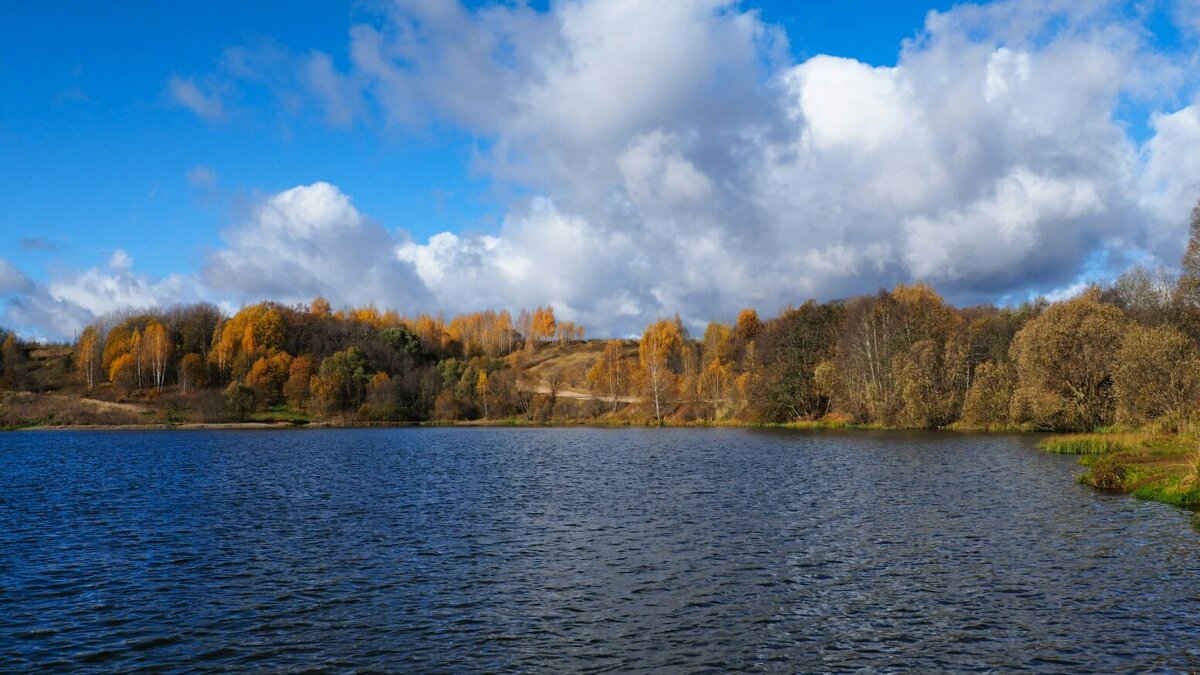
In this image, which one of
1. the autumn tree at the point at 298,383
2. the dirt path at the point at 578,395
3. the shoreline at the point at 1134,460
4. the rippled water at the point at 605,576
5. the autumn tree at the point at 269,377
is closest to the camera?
the rippled water at the point at 605,576

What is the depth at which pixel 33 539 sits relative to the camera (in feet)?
103

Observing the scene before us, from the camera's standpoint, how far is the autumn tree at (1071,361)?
76.4 metres

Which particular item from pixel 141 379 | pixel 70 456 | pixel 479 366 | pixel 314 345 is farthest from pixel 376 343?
pixel 70 456

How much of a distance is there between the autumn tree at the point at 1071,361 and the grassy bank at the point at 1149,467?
19888 mm

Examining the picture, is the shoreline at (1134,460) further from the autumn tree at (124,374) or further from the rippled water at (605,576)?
the autumn tree at (124,374)

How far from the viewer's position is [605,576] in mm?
24281

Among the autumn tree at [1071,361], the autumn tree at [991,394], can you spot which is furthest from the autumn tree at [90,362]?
the autumn tree at [1071,361]

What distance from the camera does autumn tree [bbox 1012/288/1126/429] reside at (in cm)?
7644

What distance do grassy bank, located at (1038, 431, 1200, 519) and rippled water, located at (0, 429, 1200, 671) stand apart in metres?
1.39

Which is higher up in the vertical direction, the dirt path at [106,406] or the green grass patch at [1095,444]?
the dirt path at [106,406]

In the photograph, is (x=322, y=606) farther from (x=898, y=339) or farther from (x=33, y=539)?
(x=898, y=339)

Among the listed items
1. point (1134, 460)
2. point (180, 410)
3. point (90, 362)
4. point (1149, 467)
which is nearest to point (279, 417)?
point (180, 410)

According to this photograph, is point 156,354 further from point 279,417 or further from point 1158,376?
point 1158,376

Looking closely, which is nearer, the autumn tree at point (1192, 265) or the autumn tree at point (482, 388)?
the autumn tree at point (1192, 265)
